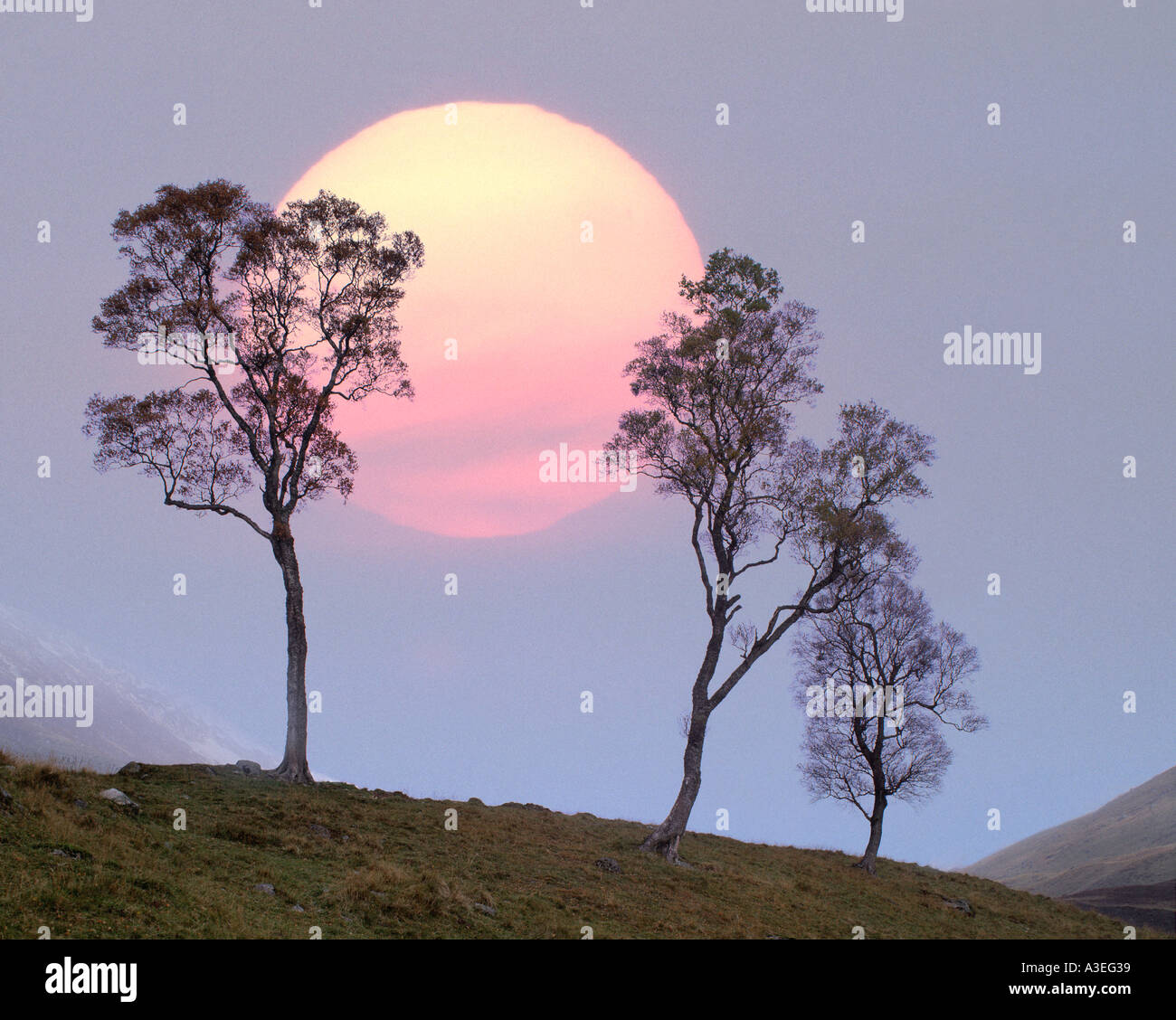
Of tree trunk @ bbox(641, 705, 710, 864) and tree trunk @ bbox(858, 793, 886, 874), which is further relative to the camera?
tree trunk @ bbox(858, 793, 886, 874)

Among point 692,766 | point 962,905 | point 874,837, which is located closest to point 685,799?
point 692,766

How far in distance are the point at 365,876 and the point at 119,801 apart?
25.4ft

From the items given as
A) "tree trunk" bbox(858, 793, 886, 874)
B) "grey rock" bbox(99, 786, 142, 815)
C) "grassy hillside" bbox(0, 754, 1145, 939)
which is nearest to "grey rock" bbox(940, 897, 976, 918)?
"grassy hillside" bbox(0, 754, 1145, 939)

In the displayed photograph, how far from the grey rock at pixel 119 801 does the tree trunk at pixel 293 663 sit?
8.94 m

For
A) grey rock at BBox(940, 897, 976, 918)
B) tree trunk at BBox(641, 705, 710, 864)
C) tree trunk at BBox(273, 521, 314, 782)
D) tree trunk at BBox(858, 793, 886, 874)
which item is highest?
tree trunk at BBox(273, 521, 314, 782)

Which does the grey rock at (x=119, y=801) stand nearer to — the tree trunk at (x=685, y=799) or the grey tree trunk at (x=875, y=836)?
the tree trunk at (x=685, y=799)

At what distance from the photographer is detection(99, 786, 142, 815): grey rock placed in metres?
22.0

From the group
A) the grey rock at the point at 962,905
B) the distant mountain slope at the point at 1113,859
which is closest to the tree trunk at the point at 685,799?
the grey rock at the point at 962,905

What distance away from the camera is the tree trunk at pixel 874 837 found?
141 feet

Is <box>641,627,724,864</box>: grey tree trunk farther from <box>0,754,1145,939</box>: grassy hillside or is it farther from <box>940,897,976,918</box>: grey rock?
<box>940,897,976,918</box>: grey rock

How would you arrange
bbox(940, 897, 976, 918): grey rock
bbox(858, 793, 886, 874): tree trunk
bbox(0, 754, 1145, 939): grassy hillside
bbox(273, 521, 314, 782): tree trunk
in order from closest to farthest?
bbox(0, 754, 1145, 939): grassy hillside
bbox(273, 521, 314, 782): tree trunk
bbox(940, 897, 976, 918): grey rock
bbox(858, 793, 886, 874): tree trunk

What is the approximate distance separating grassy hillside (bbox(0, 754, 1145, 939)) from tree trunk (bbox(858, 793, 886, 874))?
160 inches
